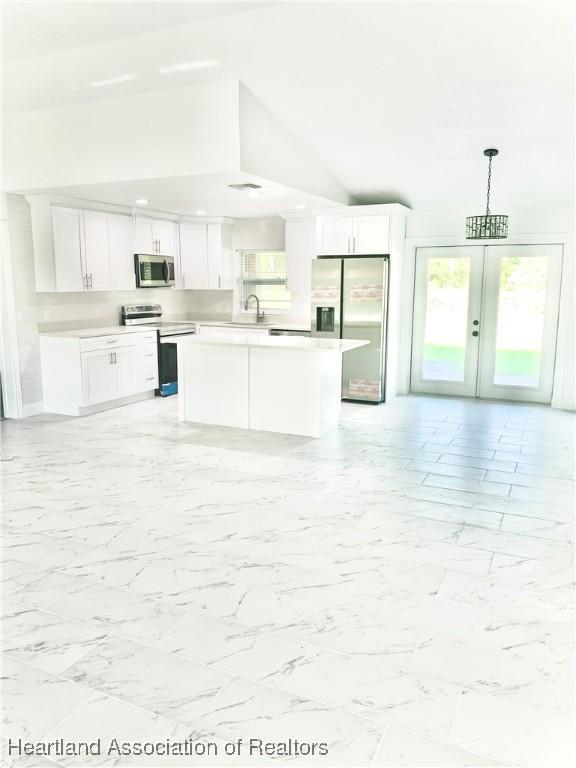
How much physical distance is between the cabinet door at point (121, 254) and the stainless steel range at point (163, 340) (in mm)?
445

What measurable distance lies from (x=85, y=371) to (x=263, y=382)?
208cm

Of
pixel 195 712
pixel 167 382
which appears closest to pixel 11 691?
pixel 195 712

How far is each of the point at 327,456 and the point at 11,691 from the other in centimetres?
318

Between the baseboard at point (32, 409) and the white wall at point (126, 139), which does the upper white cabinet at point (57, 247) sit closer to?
the white wall at point (126, 139)

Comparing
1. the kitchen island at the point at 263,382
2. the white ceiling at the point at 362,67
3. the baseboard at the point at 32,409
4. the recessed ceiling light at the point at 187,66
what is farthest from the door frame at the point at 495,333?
the baseboard at the point at 32,409

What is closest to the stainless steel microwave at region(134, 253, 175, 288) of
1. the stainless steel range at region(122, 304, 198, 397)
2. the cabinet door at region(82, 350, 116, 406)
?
the stainless steel range at region(122, 304, 198, 397)

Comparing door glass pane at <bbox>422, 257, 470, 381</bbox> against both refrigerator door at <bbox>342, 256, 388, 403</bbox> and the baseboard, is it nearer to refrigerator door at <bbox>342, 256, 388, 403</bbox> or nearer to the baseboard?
refrigerator door at <bbox>342, 256, 388, 403</bbox>

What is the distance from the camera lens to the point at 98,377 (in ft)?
21.4

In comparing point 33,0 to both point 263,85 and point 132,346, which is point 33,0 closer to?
point 263,85

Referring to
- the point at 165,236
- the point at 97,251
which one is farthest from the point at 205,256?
the point at 97,251

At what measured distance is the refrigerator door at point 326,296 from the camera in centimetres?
696

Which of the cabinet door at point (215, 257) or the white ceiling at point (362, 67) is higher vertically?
the white ceiling at point (362, 67)

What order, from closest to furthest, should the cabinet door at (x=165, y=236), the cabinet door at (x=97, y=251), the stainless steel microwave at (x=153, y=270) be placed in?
the cabinet door at (x=97, y=251), the stainless steel microwave at (x=153, y=270), the cabinet door at (x=165, y=236)

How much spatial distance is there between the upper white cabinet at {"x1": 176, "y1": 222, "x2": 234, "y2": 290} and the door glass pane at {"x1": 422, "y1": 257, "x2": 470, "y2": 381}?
9.18 ft
